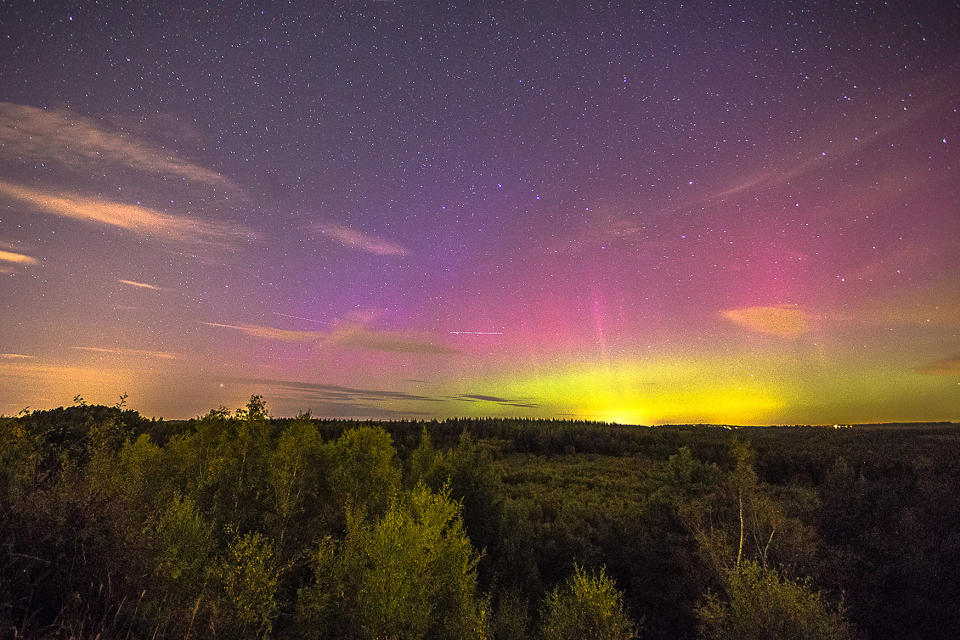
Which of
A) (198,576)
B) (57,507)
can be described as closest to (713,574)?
(198,576)

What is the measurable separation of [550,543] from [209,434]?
1002 inches

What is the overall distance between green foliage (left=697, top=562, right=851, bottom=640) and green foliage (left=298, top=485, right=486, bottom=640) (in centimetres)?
1285

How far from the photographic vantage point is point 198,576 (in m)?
14.3

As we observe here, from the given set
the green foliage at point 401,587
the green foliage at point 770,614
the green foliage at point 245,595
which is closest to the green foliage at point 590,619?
the green foliage at point 401,587

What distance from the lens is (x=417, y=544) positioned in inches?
575

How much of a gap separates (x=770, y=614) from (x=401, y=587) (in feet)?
55.7

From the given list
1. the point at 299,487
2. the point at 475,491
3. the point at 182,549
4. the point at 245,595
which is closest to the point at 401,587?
the point at 245,595

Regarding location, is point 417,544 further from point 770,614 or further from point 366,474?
point 770,614

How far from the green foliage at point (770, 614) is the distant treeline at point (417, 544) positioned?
0.32ft

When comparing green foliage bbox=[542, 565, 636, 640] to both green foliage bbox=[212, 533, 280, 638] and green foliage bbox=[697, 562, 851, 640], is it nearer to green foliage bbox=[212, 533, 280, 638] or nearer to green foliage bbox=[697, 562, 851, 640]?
green foliage bbox=[697, 562, 851, 640]

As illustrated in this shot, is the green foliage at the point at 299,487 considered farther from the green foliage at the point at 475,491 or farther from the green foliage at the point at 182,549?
the green foliage at the point at 475,491

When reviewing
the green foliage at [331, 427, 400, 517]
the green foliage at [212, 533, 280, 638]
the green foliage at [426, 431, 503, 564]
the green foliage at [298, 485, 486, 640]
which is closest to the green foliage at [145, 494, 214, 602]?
the green foliage at [212, 533, 280, 638]

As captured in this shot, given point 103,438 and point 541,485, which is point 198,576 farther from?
point 541,485

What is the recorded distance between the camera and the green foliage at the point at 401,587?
13609mm
